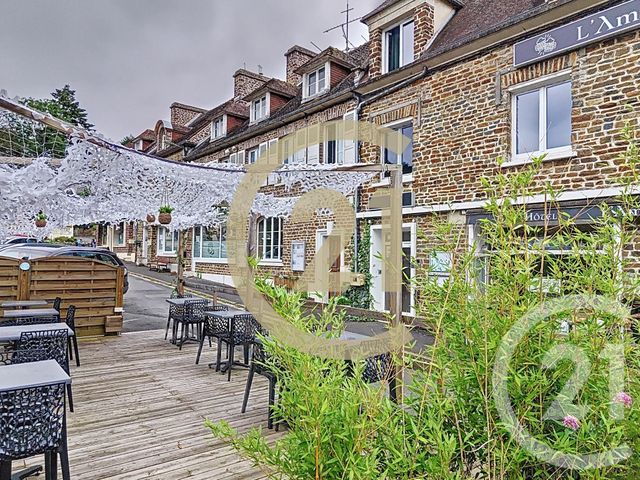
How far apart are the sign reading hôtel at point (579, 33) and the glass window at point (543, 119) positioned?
1.83 ft

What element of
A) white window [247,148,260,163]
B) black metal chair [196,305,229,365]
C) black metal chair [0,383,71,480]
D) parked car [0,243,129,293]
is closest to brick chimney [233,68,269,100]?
white window [247,148,260,163]

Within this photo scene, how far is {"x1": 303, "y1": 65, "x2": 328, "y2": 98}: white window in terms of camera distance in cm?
1293

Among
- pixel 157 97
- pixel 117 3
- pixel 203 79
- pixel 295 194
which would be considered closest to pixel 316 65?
pixel 295 194

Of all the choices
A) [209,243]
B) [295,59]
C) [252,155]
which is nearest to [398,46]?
[252,155]

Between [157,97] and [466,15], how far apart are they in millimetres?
20911

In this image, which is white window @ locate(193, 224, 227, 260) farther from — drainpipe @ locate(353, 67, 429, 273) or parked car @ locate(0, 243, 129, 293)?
drainpipe @ locate(353, 67, 429, 273)

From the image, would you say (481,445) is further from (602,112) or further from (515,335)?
(602,112)

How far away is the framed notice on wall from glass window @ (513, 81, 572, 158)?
22.6 ft

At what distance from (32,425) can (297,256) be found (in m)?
10.6

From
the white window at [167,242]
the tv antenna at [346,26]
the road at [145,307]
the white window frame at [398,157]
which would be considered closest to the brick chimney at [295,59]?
the tv antenna at [346,26]

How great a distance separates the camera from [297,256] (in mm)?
12977

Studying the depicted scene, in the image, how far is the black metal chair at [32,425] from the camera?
7.73ft

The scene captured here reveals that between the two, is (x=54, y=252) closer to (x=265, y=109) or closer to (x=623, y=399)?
(x=265, y=109)

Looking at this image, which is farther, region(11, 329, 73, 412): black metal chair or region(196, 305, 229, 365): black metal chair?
region(196, 305, 229, 365): black metal chair
